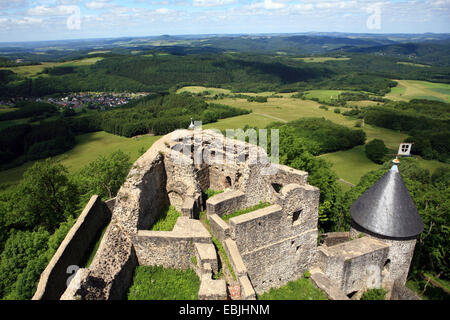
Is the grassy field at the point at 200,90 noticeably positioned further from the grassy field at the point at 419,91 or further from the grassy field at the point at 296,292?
the grassy field at the point at 296,292

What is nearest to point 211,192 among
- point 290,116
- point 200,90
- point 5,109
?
point 290,116

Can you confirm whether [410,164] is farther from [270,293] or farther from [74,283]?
[74,283]

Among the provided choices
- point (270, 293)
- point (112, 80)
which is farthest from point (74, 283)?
point (112, 80)

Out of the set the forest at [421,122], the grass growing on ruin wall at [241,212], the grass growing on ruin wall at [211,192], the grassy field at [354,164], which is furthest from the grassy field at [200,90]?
the grass growing on ruin wall at [241,212]

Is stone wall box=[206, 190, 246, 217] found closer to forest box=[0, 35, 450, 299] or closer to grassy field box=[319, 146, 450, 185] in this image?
forest box=[0, 35, 450, 299]

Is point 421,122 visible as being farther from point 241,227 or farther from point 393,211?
point 241,227
